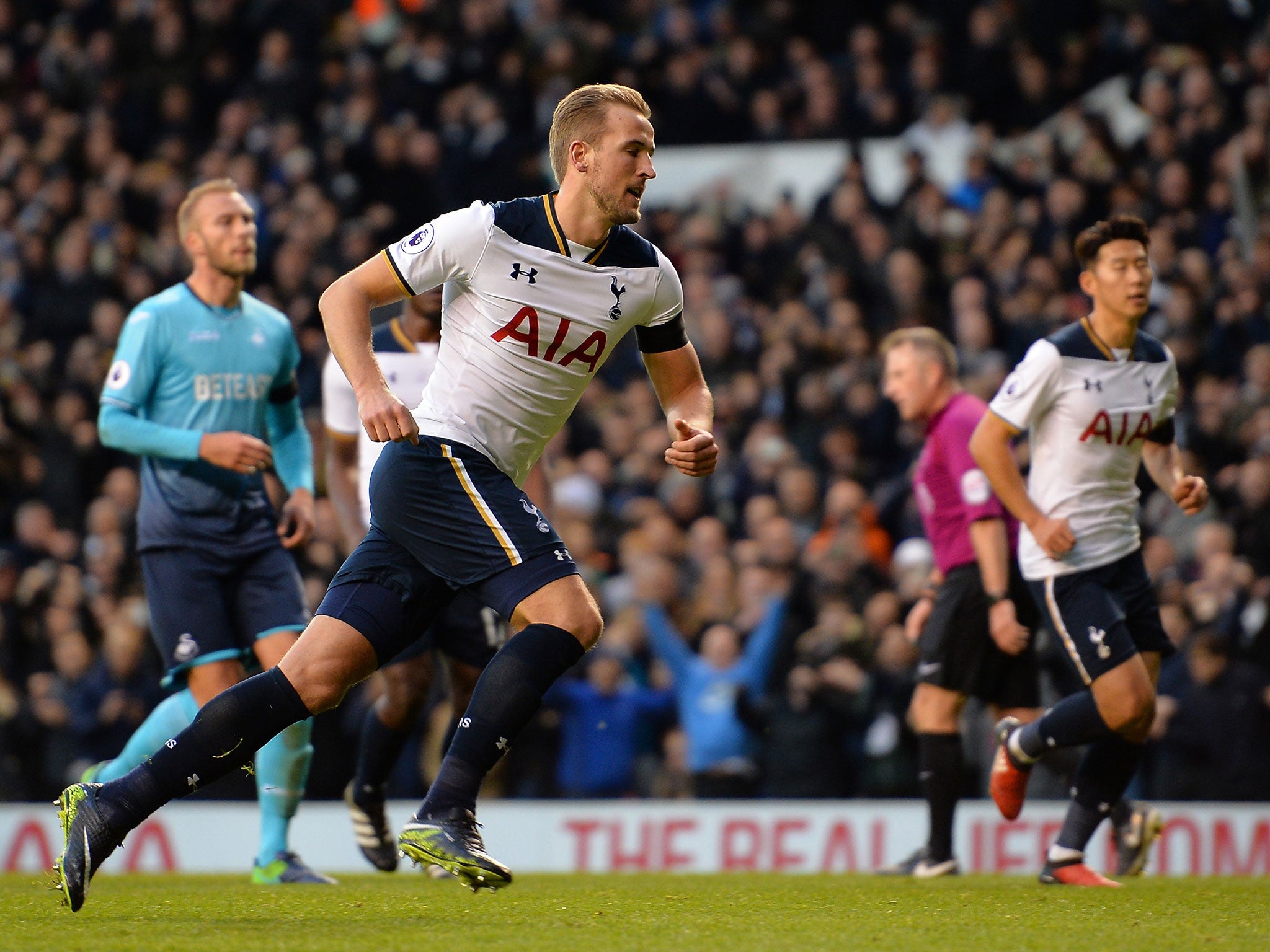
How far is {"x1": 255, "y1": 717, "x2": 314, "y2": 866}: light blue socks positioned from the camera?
21.6ft

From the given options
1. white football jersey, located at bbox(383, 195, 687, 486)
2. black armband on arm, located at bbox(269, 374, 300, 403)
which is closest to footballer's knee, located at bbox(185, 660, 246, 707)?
black armband on arm, located at bbox(269, 374, 300, 403)

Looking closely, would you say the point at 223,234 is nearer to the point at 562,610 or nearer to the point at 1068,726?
the point at 562,610

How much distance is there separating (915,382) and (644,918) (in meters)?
3.36

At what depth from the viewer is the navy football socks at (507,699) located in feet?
14.7

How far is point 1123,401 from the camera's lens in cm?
641

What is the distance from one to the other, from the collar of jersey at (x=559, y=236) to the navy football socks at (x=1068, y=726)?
2741 millimetres

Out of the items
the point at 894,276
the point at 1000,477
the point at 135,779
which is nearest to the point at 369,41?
the point at 894,276

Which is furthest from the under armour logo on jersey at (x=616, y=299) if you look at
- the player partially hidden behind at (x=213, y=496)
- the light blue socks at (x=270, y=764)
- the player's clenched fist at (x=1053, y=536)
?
the light blue socks at (x=270, y=764)

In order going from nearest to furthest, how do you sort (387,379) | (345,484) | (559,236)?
(559,236)
(387,379)
(345,484)

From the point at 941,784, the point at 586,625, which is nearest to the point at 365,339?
the point at 586,625

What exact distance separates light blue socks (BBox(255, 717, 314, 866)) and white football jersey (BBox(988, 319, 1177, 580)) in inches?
119

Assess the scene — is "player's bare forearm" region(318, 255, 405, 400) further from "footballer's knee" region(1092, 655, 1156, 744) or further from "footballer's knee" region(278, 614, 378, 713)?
"footballer's knee" region(1092, 655, 1156, 744)

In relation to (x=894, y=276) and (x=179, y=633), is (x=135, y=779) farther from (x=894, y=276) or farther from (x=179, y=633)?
(x=894, y=276)

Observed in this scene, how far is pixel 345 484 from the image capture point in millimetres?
7184
